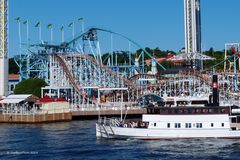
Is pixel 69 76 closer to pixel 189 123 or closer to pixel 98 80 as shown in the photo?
pixel 98 80

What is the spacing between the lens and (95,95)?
10844 centimetres

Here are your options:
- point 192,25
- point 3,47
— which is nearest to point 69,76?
point 3,47

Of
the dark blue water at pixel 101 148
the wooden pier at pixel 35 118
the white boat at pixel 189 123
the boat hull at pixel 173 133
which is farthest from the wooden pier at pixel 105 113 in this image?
the white boat at pixel 189 123

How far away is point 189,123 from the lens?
5450 centimetres

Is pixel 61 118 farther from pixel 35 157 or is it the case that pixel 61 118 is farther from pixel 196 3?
pixel 196 3

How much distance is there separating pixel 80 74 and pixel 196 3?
73.7 meters

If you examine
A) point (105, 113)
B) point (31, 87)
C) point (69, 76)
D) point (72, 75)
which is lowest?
point (105, 113)

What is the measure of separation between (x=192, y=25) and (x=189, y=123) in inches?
4445

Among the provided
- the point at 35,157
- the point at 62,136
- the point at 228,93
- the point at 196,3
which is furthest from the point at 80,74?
the point at 196,3

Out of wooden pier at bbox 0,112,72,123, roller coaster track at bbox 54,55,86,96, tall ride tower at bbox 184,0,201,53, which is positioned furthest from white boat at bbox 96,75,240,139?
tall ride tower at bbox 184,0,201,53

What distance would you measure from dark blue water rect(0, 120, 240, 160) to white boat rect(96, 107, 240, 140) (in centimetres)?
112

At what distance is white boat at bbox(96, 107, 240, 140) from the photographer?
54.2 meters

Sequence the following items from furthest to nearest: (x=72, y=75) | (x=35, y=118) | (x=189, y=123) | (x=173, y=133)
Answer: (x=72, y=75) < (x=35, y=118) < (x=173, y=133) < (x=189, y=123)

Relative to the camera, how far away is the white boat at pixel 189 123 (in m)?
54.2
